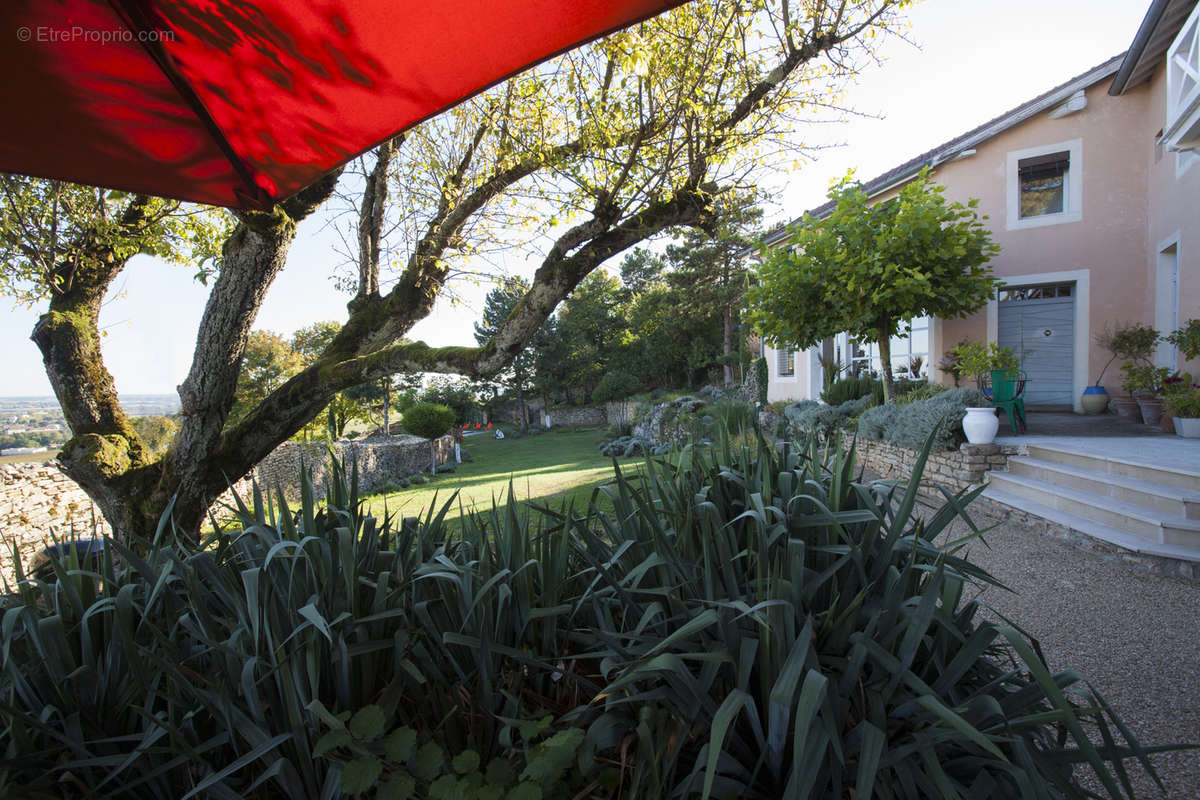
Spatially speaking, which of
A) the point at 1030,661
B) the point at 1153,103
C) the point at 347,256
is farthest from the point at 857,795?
the point at 1153,103

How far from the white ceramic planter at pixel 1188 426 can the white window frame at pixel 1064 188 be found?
184 inches

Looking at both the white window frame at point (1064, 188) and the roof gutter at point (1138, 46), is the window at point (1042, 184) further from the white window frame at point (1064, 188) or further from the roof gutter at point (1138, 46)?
the roof gutter at point (1138, 46)

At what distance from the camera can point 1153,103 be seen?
8.64 m

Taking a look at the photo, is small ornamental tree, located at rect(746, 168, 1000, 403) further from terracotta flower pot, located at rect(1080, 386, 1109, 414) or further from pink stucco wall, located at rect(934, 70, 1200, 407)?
terracotta flower pot, located at rect(1080, 386, 1109, 414)

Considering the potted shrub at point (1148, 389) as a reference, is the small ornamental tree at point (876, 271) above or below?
above

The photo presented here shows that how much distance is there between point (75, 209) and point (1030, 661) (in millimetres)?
6573

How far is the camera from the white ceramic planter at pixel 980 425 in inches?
243

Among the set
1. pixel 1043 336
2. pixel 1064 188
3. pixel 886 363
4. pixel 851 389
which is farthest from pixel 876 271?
pixel 1064 188

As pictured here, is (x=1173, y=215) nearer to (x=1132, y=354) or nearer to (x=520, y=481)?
(x=1132, y=354)

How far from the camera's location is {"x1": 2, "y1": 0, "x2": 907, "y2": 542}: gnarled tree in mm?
3686

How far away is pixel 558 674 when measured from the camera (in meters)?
1.28

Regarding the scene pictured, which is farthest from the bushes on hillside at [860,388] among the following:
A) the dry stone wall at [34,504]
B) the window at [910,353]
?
the dry stone wall at [34,504]

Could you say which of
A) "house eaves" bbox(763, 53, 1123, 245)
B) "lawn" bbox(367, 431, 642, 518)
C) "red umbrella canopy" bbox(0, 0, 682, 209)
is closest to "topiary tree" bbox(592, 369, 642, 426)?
"lawn" bbox(367, 431, 642, 518)

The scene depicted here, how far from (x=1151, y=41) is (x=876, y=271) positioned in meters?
5.04
